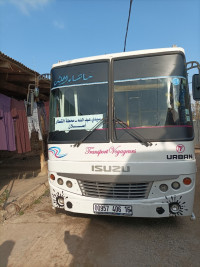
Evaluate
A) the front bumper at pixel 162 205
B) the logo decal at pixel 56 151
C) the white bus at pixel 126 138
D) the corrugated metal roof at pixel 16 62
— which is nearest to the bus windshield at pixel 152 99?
the white bus at pixel 126 138

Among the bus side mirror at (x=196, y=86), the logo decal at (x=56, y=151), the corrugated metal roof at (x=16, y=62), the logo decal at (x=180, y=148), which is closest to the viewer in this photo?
the logo decal at (x=180, y=148)

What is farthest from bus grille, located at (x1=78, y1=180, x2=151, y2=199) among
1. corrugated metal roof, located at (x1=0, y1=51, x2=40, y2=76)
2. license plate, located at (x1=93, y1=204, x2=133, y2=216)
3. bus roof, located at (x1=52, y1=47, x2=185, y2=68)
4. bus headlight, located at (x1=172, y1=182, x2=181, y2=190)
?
corrugated metal roof, located at (x1=0, y1=51, x2=40, y2=76)

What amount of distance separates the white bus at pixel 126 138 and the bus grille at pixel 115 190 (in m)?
0.01

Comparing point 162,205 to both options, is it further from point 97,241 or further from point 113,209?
point 97,241

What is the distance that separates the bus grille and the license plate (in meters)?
0.13

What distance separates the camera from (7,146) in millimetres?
6484

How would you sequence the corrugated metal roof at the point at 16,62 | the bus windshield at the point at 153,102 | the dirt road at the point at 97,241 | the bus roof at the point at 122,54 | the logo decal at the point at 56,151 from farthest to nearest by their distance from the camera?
the corrugated metal roof at the point at 16,62, the logo decal at the point at 56,151, the bus roof at the point at 122,54, the bus windshield at the point at 153,102, the dirt road at the point at 97,241

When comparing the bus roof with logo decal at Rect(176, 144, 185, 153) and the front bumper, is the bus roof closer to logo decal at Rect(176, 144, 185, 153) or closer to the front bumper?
logo decal at Rect(176, 144, 185, 153)

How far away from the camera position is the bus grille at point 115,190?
10.5ft

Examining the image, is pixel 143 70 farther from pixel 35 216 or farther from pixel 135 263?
pixel 35 216

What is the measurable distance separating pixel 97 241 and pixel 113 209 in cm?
52

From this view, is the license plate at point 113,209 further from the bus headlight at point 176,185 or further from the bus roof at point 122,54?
the bus roof at point 122,54

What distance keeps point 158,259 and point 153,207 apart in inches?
25.7

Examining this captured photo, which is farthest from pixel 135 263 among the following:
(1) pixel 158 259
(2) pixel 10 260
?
(2) pixel 10 260
